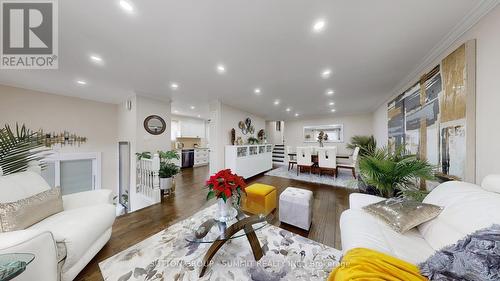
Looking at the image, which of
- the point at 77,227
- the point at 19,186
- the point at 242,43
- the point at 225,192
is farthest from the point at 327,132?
the point at 19,186

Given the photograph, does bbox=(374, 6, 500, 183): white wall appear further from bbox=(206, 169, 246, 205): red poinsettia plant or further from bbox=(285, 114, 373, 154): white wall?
bbox=(285, 114, 373, 154): white wall

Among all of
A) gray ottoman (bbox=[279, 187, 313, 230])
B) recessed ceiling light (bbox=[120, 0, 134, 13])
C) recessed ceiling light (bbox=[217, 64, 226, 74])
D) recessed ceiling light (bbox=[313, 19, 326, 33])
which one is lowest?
Result: gray ottoman (bbox=[279, 187, 313, 230])

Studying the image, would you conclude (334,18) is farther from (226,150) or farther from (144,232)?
(226,150)

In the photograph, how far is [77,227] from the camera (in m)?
1.34

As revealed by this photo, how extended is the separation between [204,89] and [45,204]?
2820 mm

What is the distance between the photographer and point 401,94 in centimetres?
317

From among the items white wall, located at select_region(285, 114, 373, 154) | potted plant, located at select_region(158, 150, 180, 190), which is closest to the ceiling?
potted plant, located at select_region(158, 150, 180, 190)

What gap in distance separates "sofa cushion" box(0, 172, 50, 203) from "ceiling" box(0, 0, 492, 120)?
1.58 m

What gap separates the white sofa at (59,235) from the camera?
3.36 ft

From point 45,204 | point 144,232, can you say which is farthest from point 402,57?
point 45,204

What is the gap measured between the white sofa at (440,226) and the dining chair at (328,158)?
330cm

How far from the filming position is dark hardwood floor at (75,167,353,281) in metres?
1.73

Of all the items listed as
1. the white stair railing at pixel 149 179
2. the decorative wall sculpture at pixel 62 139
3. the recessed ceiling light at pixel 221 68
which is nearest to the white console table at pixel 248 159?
the white stair railing at pixel 149 179

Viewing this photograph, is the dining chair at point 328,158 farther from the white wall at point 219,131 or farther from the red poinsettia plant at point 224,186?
the red poinsettia plant at point 224,186
